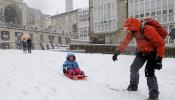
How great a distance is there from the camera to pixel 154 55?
6.27m

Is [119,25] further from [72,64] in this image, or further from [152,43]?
[152,43]

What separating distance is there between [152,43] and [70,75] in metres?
4.07

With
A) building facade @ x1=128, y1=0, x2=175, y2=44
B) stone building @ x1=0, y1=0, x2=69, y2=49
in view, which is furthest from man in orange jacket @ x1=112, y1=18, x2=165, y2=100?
stone building @ x1=0, y1=0, x2=69, y2=49

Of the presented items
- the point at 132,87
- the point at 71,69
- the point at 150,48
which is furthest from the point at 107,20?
the point at 150,48

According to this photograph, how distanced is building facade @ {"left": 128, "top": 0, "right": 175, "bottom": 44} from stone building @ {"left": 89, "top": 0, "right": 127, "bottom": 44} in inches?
65.1

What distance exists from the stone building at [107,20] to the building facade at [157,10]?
1654mm

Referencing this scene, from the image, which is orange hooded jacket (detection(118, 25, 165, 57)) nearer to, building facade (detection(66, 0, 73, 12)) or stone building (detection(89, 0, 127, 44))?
stone building (detection(89, 0, 127, 44))

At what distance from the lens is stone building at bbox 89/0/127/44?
125 ft

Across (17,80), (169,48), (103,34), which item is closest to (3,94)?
(17,80)

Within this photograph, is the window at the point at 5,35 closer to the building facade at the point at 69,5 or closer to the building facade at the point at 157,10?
the building facade at the point at 157,10

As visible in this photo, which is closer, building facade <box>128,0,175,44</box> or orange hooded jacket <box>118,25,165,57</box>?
orange hooded jacket <box>118,25,165,57</box>

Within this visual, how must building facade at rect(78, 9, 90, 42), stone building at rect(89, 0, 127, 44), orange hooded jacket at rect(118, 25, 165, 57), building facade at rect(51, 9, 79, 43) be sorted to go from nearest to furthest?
orange hooded jacket at rect(118, 25, 165, 57), stone building at rect(89, 0, 127, 44), building facade at rect(78, 9, 90, 42), building facade at rect(51, 9, 79, 43)

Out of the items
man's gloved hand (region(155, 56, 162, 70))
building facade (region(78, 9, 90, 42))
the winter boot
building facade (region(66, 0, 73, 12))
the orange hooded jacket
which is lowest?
the winter boot

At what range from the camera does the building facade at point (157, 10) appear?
32.3 m
